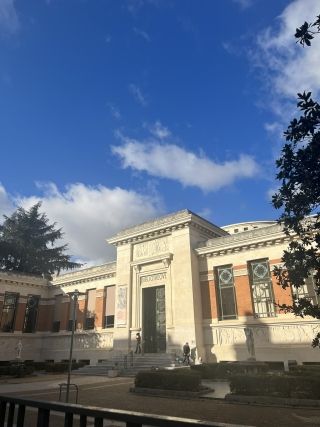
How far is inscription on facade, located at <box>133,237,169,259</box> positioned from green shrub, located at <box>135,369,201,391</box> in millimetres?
13340

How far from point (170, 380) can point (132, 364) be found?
10398mm

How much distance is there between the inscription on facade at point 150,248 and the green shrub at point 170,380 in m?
13.3

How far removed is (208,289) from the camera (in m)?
24.6

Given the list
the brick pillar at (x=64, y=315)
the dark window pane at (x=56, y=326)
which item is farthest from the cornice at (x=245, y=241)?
the dark window pane at (x=56, y=326)

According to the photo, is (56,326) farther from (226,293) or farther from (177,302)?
(226,293)

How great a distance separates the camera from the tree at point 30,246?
141 feet

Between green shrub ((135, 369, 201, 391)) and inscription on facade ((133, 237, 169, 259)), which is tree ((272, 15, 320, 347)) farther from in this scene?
inscription on facade ((133, 237, 169, 259))

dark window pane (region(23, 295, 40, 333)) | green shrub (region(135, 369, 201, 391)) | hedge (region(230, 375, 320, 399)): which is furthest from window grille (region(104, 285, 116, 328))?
hedge (region(230, 375, 320, 399))

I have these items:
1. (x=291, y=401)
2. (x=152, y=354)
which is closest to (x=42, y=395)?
(x=291, y=401)

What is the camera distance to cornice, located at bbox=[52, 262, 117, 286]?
3080 cm

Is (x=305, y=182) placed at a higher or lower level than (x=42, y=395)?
higher

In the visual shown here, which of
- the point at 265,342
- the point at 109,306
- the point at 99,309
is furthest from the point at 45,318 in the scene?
the point at 265,342

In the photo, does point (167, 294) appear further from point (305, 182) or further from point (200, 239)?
point (305, 182)

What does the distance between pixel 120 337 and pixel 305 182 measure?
77.6ft
